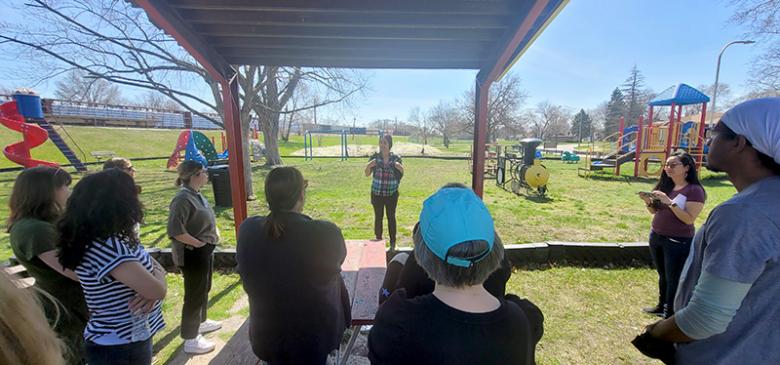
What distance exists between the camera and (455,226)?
3.50 feet

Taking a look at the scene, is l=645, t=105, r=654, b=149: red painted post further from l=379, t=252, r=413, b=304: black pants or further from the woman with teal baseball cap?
the woman with teal baseball cap

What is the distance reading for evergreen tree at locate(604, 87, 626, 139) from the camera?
53659 millimetres

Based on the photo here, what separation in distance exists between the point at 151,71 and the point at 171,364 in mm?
7687

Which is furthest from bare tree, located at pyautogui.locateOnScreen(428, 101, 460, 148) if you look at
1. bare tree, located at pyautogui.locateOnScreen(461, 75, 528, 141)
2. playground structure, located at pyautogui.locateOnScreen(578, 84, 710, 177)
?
playground structure, located at pyautogui.locateOnScreen(578, 84, 710, 177)

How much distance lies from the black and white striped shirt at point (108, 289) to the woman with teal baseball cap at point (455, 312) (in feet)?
4.47

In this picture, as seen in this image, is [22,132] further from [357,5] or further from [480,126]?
[480,126]

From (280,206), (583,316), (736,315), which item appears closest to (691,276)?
(736,315)

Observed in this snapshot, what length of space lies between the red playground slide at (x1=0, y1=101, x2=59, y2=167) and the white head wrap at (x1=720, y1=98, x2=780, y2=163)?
63.3 feet

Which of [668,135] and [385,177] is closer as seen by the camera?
[385,177]

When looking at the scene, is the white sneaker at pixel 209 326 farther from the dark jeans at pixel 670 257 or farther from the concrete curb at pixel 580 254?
the dark jeans at pixel 670 257

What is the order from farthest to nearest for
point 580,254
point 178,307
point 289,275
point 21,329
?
point 580,254 < point 178,307 < point 289,275 < point 21,329

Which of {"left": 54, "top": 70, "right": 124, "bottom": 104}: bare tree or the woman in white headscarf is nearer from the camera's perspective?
the woman in white headscarf

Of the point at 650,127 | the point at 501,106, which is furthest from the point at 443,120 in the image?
the point at 650,127

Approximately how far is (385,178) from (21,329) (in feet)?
13.8
